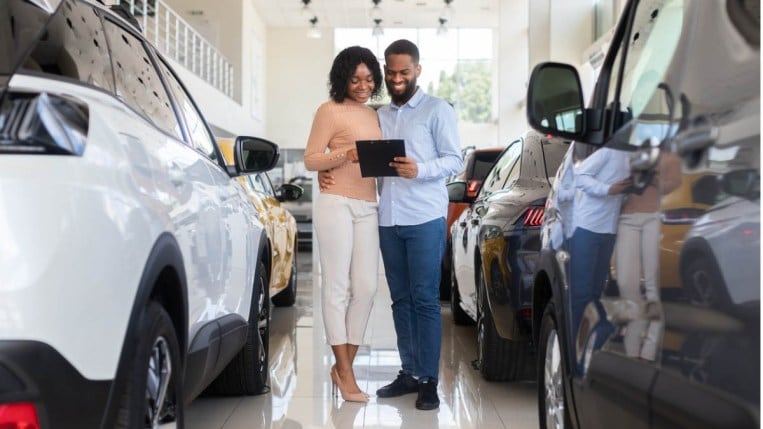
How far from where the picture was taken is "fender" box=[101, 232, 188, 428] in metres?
1.97

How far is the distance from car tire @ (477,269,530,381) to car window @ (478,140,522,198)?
0.63m

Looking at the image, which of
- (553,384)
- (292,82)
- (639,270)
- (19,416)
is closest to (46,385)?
(19,416)

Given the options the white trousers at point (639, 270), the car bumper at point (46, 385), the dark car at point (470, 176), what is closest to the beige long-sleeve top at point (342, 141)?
the white trousers at point (639, 270)

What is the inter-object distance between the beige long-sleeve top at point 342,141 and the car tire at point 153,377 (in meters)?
2.09

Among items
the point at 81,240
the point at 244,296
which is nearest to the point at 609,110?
the point at 81,240

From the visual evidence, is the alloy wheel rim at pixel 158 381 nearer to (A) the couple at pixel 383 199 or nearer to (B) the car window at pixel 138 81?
(B) the car window at pixel 138 81

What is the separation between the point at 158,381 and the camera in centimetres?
235

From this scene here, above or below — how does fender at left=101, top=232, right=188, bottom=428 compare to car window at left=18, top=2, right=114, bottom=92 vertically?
below

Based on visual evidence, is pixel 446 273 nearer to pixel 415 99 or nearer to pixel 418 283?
pixel 418 283

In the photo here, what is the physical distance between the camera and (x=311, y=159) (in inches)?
180

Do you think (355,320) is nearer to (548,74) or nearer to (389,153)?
(389,153)

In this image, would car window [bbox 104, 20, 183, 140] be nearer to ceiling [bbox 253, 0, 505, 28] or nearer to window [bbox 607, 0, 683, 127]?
window [bbox 607, 0, 683, 127]

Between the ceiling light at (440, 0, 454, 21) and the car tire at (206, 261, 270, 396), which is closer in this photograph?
the car tire at (206, 261, 270, 396)

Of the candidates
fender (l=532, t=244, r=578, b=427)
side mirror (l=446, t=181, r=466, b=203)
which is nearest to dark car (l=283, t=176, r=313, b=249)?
side mirror (l=446, t=181, r=466, b=203)
